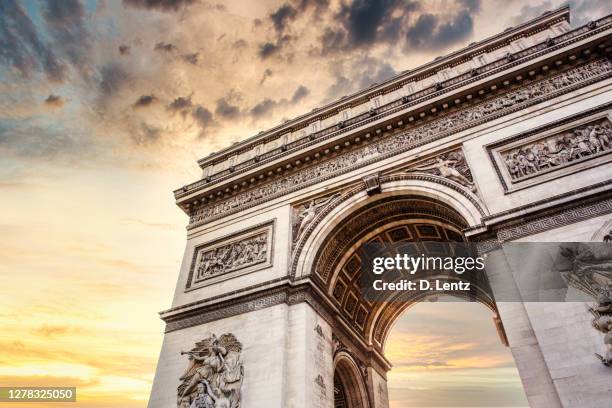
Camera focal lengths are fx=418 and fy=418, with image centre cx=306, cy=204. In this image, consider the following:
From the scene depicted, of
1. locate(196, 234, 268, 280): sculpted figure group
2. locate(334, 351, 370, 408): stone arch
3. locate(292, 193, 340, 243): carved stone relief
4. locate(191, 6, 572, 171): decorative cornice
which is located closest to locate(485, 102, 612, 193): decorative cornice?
locate(191, 6, 572, 171): decorative cornice

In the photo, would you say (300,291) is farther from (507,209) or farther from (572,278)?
(572,278)

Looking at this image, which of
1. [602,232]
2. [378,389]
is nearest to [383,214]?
[602,232]

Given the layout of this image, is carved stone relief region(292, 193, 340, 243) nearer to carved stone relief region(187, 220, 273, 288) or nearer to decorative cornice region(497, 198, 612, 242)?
carved stone relief region(187, 220, 273, 288)

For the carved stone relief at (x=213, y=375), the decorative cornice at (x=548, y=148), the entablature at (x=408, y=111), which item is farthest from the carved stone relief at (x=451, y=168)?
the carved stone relief at (x=213, y=375)

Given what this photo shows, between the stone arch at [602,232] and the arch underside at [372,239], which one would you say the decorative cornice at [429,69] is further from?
the stone arch at [602,232]

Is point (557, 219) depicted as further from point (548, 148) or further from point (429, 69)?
point (429, 69)
